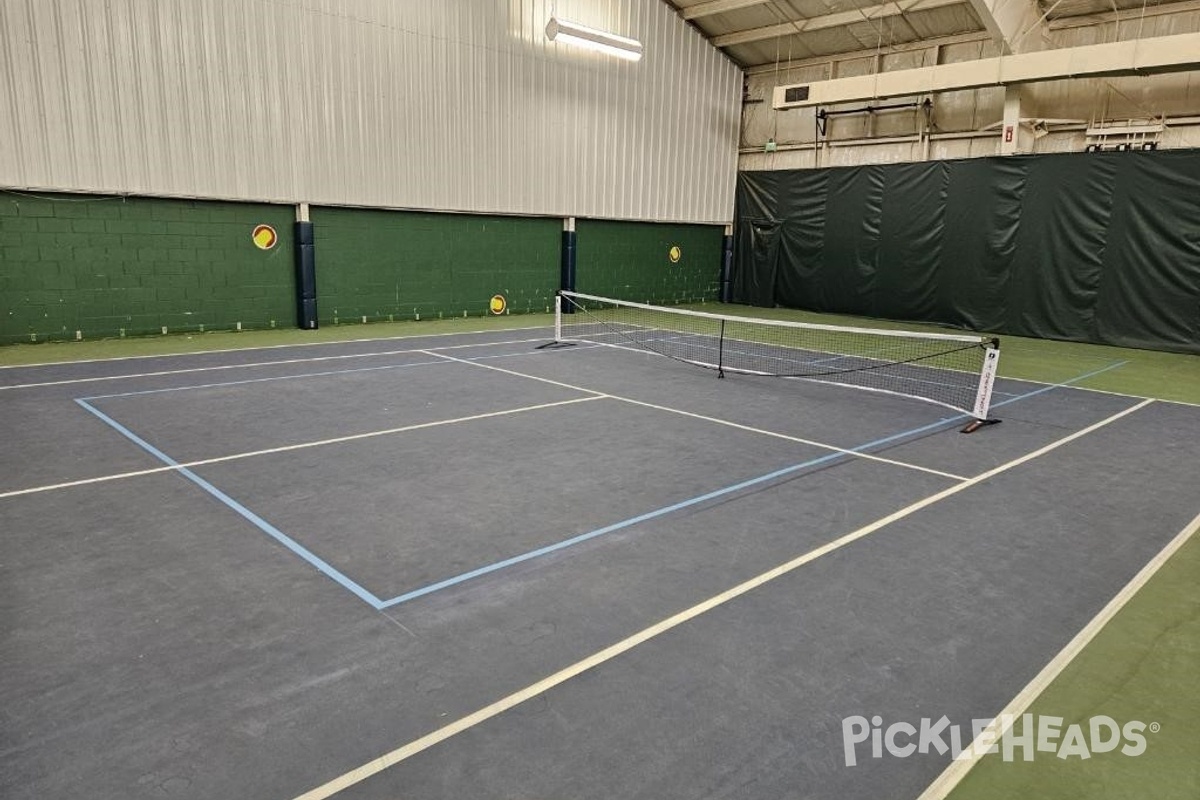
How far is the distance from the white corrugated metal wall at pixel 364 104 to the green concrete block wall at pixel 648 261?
0.66 m

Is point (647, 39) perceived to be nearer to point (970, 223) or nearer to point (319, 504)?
point (970, 223)

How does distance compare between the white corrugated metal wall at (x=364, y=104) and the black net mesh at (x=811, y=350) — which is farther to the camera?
the white corrugated metal wall at (x=364, y=104)

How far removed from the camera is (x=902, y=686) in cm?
390

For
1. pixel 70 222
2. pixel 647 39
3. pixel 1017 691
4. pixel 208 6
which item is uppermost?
pixel 647 39

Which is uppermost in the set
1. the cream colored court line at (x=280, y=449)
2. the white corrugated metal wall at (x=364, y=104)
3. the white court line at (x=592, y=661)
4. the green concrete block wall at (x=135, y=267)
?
the white corrugated metal wall at (x=364, y=104)

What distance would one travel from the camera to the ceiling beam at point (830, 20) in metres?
18.9

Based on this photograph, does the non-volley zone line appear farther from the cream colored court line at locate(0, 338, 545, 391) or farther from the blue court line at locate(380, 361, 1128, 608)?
the blue court line at locate(380, 361, 1128, 608)

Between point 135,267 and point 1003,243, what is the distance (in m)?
20.0

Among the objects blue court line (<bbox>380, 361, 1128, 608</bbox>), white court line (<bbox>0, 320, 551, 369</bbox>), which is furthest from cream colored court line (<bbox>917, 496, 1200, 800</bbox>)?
white court line (<bbox>0, 320, 551, 369</bbox>)

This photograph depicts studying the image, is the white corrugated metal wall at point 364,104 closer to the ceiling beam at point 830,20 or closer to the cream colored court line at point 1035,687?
the ceiling beam at point 830,20

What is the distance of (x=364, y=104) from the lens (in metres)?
16.9

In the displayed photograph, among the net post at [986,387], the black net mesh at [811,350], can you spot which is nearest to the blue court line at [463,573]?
the net post at [986,387]

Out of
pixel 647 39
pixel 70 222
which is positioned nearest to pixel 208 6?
pixel 70 222

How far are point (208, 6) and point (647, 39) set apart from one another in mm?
A: 11779
